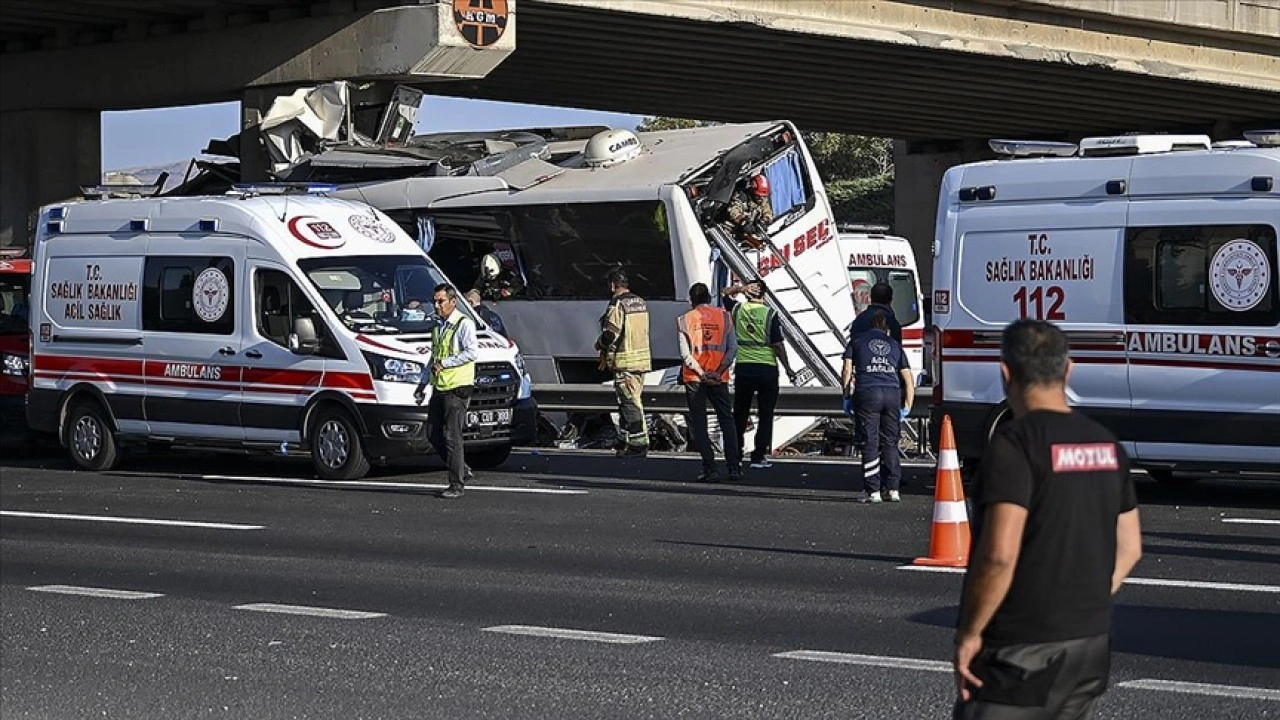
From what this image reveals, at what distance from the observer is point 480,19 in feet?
92.2

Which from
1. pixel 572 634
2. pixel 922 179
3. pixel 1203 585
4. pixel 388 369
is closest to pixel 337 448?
pixel 388 369

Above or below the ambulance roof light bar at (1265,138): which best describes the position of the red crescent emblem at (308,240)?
below

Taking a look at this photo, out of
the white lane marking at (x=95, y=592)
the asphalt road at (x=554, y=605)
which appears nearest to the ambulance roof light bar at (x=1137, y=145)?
the asphalt road at (x=554, y=605)

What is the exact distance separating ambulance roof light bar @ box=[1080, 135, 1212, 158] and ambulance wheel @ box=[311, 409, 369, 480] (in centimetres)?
663

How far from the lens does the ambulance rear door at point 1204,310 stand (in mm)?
14141

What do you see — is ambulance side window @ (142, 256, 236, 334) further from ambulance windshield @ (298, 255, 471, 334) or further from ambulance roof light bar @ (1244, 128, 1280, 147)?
ambulance roof light bar @ (1244, 128, 1280, 147)

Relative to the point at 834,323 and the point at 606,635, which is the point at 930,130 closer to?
the point at 834,323

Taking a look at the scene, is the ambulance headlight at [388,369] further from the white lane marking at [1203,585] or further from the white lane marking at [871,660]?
the white lane marking at [871,660]

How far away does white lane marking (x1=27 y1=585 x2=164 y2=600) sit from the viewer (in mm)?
11553

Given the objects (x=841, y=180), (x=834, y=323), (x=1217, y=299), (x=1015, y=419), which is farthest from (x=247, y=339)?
(x=841, y=180)

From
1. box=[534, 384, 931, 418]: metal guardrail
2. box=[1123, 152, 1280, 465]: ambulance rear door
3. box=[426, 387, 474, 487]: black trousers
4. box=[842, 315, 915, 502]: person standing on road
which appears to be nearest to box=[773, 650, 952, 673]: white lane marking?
box=[842, 315, 915, 502]: person standing on road

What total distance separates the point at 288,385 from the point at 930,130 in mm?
34590

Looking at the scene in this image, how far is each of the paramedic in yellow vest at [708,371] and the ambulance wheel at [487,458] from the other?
7.14 ft

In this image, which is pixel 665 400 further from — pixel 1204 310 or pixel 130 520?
pixel 1204 310
